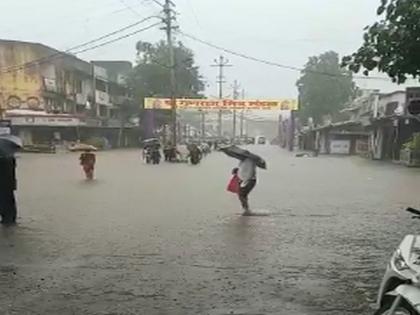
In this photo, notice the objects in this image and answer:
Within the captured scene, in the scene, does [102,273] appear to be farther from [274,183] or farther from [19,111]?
[19,111]

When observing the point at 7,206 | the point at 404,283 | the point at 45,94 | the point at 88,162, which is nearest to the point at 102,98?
the point at 45,94

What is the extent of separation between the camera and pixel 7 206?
39.4ft

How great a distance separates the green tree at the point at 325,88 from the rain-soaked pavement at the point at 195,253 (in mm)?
70093

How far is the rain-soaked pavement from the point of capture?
6.53 meters

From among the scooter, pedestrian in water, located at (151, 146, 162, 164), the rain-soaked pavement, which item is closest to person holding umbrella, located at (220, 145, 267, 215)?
the rain-soaked pavement

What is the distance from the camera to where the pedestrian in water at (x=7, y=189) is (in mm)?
11805

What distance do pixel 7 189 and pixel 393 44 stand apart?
22.7 feet

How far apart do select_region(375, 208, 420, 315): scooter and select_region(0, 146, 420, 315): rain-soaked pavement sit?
1.72 m

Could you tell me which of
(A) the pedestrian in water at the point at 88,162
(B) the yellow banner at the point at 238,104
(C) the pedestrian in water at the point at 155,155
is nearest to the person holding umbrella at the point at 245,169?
(A) the pedestrian in water at the point at 88,162

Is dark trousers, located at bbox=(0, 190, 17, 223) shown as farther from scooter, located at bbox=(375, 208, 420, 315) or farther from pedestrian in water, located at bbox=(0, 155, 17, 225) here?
scooter, located at bbox=(375, 208, 420, 315)

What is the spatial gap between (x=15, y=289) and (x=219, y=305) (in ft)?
6.84

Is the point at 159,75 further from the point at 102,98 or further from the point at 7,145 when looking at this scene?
the point at 7,145

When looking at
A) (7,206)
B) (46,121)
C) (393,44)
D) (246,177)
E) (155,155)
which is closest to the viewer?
(393,44)

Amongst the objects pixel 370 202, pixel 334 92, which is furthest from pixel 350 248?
pixel 334 92
